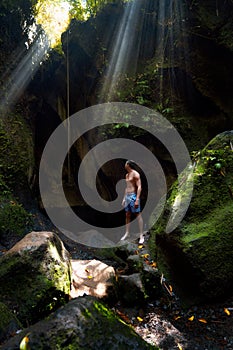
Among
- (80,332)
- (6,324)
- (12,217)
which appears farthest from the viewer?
(12,217)

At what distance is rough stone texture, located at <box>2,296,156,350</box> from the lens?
6.98ft

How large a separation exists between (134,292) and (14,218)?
171 inches

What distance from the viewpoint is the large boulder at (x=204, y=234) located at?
14.3 ft

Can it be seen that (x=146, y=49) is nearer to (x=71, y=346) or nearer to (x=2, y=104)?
(x=2, y=104)

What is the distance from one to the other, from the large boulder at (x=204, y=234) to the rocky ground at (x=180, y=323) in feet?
0.69

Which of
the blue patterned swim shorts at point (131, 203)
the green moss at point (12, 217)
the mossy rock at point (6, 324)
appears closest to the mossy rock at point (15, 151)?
the green moss at point (12, 217)

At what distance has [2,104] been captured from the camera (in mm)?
9727

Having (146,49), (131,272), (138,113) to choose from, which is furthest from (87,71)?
(131,272)

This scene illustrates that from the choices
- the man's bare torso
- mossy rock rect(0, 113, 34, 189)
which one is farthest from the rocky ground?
mossy rock rect(0, 113, 34, 189)

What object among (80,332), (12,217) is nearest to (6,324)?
(80,332)

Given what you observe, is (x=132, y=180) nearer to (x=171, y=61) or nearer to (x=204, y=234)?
(x=204, y=234)

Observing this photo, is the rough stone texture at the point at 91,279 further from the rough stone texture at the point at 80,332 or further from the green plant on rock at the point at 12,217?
the green plant on rock at the point at 12,217

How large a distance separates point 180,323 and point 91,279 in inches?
65.1

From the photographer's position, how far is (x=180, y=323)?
13.6 feet
